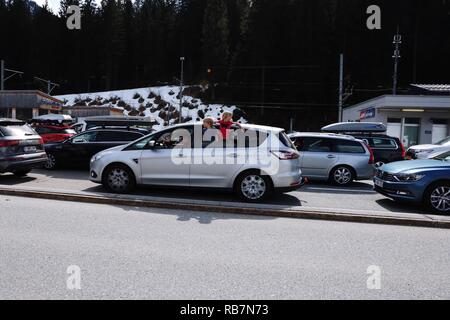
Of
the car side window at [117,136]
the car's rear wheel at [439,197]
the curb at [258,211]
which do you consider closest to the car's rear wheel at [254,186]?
the curb at [258,211]

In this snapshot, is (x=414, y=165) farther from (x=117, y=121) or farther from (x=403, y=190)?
(x=117, y=121)

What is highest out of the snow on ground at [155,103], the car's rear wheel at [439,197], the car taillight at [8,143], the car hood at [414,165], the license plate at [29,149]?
the snow on ground at [155,103]

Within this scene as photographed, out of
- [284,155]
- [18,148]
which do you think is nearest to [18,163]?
[18,148]

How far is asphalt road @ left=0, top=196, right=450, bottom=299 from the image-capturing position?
396 centimetres

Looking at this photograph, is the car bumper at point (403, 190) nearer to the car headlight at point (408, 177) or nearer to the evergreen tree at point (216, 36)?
the car headlight at point (408, 177)

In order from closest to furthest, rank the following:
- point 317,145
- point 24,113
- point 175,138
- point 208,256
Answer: point 208,256 < point 175,138 < point 317,145 < point 24,113

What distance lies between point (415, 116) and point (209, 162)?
25.3 meters

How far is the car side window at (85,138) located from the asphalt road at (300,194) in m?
1.46

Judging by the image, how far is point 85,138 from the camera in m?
12.9

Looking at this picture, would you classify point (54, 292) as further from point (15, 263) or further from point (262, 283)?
point (262, 283)

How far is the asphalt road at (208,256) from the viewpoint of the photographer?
13.0ft

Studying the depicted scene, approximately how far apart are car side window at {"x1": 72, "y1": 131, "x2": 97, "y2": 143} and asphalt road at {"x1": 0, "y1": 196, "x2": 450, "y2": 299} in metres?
5.78

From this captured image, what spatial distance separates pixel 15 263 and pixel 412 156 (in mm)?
14793
